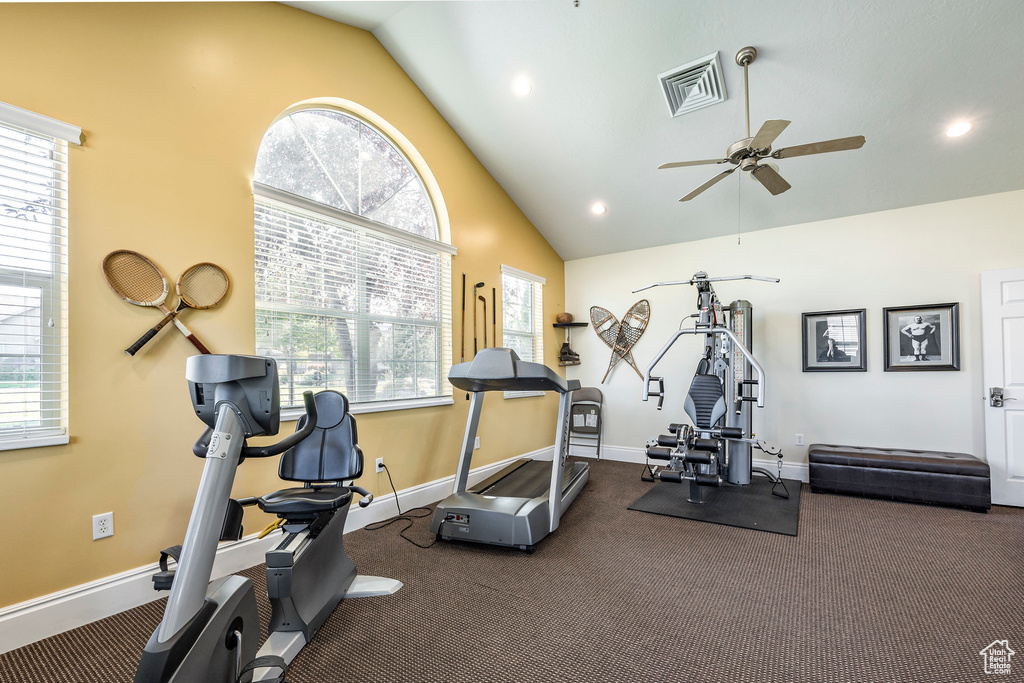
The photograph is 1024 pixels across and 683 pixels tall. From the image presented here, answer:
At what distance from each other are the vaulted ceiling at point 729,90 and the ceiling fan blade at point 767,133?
913 millimetres

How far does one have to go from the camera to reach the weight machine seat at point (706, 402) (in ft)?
13.0

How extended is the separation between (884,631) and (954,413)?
3075 mm

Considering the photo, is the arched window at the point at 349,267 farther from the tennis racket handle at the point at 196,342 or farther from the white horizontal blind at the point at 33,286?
the white horizontal blind at the point at 33,286

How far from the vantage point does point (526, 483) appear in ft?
12.6

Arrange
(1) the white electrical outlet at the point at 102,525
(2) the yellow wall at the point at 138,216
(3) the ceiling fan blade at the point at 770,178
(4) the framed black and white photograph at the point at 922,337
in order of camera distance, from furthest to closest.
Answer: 1. (4) the framed black and white photograph at the point at 922,337
2. (3) the ceiling fan blade at the point at 770,178
3. (1) the white electrical outlet at the point at 102,525
4. (2) the yellow wall at the point at 138,216

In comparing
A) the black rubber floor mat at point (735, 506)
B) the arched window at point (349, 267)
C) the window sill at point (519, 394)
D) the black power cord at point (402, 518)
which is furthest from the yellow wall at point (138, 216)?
the black rubber floor mat at point (735, 506)

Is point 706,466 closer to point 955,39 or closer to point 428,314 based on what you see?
→ point 428,314

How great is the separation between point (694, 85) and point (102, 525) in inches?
177

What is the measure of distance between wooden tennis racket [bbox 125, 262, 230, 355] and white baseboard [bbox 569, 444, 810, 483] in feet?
14.9

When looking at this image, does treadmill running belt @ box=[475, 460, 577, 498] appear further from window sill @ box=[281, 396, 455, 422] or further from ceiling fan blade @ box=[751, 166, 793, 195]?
ceiling fan blade @ box=[751, 166, 793, 195]

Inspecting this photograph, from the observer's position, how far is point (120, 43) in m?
2.23

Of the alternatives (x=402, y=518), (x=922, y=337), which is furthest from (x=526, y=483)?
(x=922, y=337)

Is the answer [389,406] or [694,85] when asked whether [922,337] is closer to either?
[694,85]

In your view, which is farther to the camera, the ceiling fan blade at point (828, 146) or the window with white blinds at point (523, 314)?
the window with white blinds at point (523, 314)
